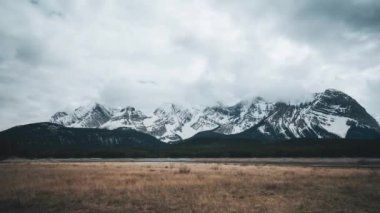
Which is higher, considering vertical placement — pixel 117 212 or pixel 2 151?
pixel 2 151

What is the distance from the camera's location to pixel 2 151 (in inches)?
6289

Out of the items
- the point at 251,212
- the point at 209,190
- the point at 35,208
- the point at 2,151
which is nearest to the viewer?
the point at 251,212

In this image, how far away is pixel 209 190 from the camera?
28.4 metres

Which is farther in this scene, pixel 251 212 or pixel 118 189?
pixel 118 189

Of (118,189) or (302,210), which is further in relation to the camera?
(118,189)

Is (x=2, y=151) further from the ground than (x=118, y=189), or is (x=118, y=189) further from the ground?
(x=2, y=151)

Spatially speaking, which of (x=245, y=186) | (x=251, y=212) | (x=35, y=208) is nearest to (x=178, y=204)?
(x=251, y=212)

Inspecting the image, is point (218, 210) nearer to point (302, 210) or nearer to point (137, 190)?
point (302, 210)

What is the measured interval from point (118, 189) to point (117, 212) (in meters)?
9.25

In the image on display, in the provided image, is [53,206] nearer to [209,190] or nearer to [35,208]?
[35,208]

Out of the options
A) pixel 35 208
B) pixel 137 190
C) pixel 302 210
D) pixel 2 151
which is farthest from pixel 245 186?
pixel 2 151

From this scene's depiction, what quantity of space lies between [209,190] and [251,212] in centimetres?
912

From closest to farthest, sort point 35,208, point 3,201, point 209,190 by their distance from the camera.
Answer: point 35,208 < point 3,201 < point 209,190

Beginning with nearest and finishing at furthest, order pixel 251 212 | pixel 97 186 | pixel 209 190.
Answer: pixel 251 212 → pixel 209 190 → pixel 97 186
